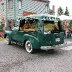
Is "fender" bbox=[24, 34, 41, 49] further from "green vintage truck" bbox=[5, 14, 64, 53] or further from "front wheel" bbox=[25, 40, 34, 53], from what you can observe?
"front wheel" bbox=[25, 40, 34, 53]

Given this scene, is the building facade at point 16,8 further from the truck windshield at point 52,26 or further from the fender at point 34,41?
the fender at point 34,41

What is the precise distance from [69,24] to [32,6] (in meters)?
8.22

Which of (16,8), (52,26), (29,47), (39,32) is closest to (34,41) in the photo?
(39,32)

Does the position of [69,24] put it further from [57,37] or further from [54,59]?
[54,59]

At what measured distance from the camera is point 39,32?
38.3 ft

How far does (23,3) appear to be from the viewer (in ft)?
104

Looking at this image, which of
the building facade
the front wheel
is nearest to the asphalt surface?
the front wheel

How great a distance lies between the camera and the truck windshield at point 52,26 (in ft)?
39.9

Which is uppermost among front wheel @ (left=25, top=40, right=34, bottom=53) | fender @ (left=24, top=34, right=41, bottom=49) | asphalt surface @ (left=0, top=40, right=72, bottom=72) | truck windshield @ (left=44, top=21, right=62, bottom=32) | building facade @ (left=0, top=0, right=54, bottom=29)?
building facade @ (left=0, top=0, right=54, bottom=29)

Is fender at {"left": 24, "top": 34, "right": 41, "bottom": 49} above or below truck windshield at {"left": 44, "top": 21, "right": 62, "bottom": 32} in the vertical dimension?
below

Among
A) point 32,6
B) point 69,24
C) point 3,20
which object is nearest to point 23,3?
point 32,6

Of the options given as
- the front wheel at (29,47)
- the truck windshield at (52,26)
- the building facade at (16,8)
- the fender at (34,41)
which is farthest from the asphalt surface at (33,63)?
the building facade at (16,8)

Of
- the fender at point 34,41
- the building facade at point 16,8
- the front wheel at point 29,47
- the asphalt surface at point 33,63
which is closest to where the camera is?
the asphalt surface at point 33,63

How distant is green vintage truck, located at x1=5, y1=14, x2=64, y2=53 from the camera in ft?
38.3
